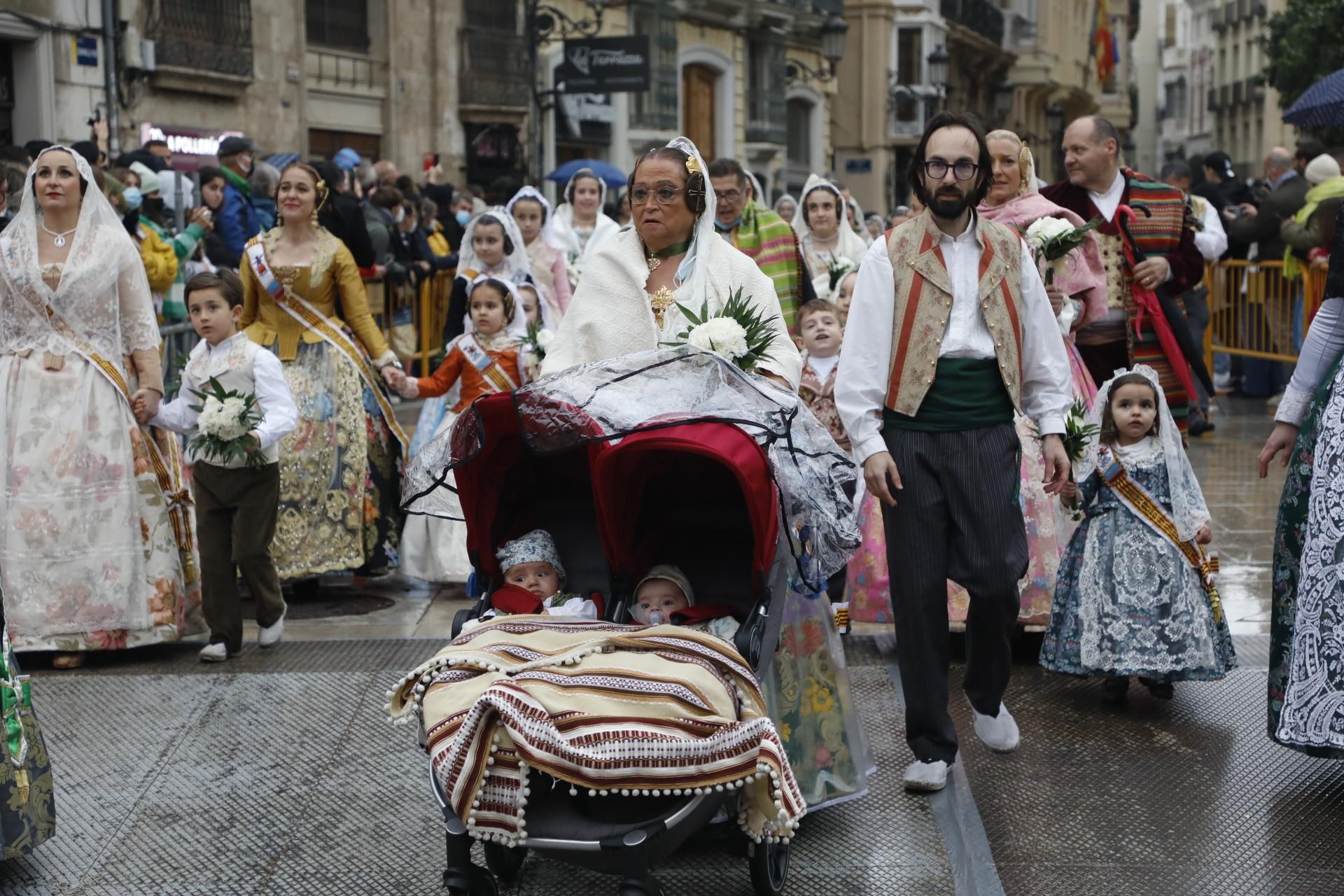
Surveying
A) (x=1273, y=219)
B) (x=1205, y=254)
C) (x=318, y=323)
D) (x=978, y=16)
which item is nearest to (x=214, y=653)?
(x=318, y=323)

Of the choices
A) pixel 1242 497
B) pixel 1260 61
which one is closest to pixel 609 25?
pixel 1242 497

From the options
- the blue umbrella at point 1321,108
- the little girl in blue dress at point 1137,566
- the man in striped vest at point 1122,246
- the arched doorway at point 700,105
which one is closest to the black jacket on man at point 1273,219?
the blue umbrella at point 1321,108

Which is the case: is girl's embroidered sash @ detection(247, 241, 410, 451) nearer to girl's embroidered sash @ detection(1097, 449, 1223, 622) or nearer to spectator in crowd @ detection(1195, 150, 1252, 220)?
girl's embroidered sash @ detection(1097, 449, 1223, 622)

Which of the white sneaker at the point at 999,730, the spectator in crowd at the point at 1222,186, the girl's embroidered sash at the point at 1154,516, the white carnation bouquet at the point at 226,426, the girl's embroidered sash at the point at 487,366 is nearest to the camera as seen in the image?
the white sneaker at the point at 999,730

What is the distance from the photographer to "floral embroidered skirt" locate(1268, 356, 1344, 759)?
16.6ft

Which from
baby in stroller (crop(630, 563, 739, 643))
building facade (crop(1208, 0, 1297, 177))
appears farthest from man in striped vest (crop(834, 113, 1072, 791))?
building facade (crop(1208, 0, 1297, 177))

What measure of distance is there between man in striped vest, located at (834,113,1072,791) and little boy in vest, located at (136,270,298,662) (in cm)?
287

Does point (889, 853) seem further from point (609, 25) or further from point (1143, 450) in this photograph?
point (609, 25)

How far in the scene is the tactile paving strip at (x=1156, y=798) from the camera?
15.6ft

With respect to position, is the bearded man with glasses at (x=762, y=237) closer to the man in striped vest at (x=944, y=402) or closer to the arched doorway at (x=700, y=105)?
the man in striped vest at (x=944, y=402)

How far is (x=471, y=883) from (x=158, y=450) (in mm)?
3850

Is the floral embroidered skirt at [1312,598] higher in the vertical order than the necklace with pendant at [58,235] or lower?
lower

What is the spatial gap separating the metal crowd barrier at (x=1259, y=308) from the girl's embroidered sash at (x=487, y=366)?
8.75 metres

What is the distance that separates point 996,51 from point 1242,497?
46.5 m
